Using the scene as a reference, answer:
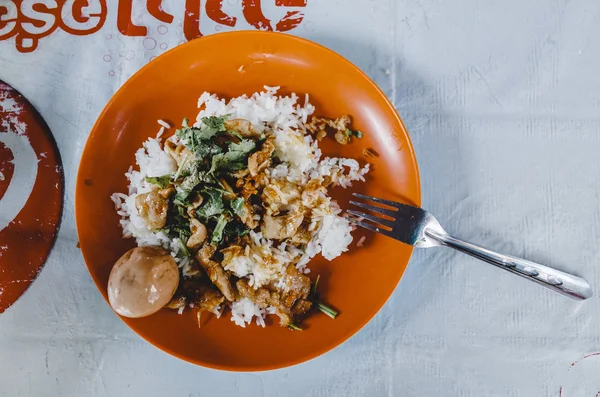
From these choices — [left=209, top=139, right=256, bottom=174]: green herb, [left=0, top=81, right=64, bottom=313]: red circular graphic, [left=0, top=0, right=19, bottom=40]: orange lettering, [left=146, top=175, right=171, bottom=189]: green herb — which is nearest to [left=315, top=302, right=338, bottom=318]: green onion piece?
[left=209, top=139, right=256, bottom=174]: green herb

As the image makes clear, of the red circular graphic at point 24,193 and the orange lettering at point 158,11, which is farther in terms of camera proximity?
the orange lettering at point 158,11

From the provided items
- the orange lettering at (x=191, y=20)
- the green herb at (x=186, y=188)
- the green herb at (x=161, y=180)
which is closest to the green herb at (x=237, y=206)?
the green herb at (x=186, y=188)

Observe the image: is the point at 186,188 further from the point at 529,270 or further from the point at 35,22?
the point at 529,270

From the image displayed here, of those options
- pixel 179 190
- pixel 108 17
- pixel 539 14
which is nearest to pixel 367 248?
pixel 179 190

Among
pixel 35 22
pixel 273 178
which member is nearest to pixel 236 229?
pixel 273 178

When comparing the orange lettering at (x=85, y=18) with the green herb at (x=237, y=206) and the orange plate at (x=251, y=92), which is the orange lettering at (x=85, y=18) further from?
the green herb at (x=237, y=206)

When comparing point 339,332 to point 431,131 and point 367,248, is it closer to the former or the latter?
point 367,248

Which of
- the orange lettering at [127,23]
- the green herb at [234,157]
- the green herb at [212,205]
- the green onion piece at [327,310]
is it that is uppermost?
the orange lettering at [127,23]
